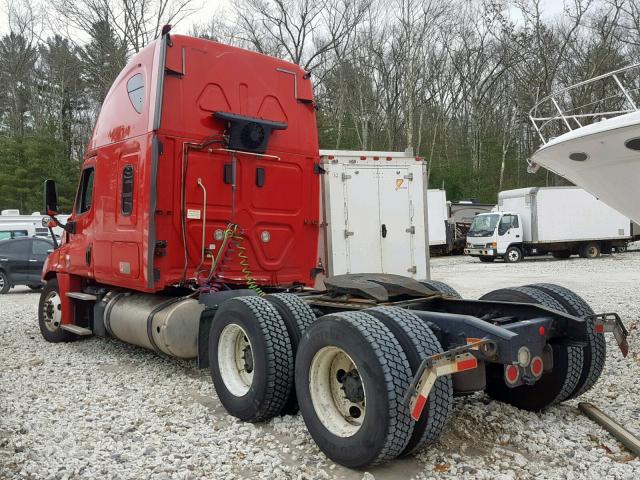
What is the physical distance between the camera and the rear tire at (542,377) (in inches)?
165

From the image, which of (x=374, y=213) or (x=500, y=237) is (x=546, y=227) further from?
(x=374, y=213)

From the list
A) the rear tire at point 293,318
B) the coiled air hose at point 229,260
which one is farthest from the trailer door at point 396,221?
the rear tire at point 293,318

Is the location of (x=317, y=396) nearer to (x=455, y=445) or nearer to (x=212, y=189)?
(x=455, y=445)

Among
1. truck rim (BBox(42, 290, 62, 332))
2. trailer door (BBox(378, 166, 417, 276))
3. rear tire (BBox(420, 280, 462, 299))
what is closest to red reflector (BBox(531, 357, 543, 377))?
rear tire (BBox(420, 280, 462, 299))

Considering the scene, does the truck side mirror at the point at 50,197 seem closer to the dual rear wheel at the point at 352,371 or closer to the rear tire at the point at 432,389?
the dual rear wheel at the point at 352,371

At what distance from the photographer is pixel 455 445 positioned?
12.7 feet

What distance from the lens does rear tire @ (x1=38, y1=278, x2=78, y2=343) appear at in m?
7.91

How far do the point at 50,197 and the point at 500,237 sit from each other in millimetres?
19667

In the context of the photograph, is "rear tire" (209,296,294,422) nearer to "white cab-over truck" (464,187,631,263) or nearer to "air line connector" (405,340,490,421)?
"air line connector" (405,340,490,421)

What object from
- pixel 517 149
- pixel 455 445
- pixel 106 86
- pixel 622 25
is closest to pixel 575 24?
pixel 622 25

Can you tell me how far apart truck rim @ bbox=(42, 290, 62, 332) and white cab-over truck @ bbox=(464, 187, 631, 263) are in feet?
62.9

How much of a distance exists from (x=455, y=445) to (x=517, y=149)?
144 ft

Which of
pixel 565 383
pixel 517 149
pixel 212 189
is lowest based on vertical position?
pixel 565 383

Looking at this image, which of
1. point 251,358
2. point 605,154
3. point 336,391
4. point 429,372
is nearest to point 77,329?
point 251,358
